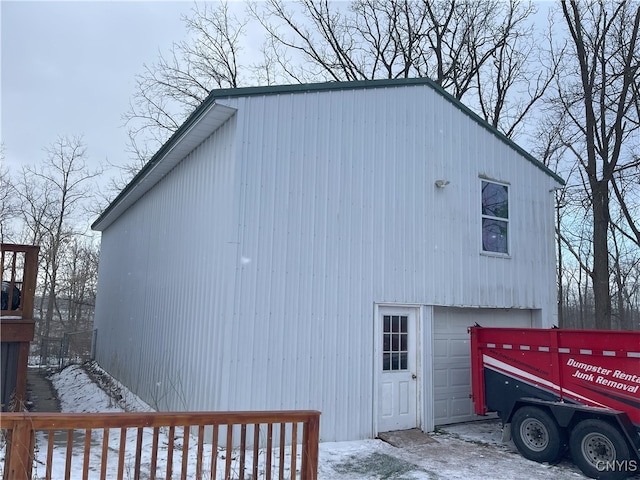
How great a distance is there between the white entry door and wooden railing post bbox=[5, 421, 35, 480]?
16.4 ft

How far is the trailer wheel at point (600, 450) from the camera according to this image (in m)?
5.39

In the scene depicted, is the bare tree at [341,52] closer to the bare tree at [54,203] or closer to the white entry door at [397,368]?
the bare tree at [54,203]

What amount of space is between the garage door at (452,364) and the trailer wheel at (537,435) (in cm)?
164

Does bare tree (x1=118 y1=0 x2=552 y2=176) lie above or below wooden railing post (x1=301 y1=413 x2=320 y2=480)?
above

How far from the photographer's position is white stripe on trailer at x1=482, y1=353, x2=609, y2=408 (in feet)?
19.4

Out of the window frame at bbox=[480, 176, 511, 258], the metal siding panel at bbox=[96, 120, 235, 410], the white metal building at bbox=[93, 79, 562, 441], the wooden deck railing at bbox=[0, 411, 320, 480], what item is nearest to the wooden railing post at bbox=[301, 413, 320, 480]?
the wooden deck railing at bbox=[0, 411, 320, 480]

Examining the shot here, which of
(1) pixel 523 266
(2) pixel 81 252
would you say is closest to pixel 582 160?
(1) pixel 523 266

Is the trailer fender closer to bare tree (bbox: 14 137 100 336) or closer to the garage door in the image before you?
the garage door

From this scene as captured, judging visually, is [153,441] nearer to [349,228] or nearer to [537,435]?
[349,228]


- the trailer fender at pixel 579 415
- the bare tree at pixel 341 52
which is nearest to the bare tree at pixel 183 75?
the bare tree at pixel 341 52

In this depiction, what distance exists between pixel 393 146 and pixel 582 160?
1320 centimetres

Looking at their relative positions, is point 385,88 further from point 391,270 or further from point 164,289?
point 164,289

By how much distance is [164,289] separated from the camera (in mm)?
8914

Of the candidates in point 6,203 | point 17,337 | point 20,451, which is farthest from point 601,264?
point 6,203
